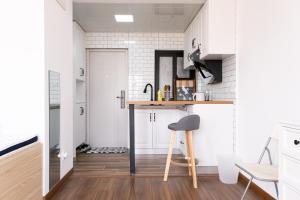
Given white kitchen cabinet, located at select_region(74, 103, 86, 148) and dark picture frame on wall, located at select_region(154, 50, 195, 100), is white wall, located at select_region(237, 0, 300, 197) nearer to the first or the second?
dark picture frame on wall, located at select_region(154, 50, 195, 100)

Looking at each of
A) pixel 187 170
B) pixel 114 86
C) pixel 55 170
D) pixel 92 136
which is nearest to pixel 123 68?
pixel 114 86

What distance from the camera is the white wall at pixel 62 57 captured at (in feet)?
8.34

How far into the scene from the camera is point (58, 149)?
2.87 meters

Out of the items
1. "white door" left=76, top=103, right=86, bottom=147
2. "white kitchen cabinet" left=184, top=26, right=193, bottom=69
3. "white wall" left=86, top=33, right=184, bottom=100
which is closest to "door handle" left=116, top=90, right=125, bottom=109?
"white wall" left=86, top=33, right=184, bottom=100

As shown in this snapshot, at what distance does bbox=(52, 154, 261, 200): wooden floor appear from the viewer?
8.86 ft

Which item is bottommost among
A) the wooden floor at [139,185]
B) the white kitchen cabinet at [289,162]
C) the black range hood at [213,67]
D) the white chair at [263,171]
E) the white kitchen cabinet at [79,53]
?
the wooden floor at [139,185]

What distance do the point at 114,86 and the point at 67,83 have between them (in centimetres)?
232

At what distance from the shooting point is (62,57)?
3.03 m

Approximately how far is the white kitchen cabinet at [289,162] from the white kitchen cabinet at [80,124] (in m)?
3.56

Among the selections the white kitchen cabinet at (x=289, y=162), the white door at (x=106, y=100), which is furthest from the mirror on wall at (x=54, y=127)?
the white door at (x=106, y=100)

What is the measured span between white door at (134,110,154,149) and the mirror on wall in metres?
1.91

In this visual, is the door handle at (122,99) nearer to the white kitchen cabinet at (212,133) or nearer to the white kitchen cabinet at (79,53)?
the white kitchen cabinet at (79,53)

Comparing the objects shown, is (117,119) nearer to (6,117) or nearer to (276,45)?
(6,117)

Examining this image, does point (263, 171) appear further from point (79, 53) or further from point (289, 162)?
point (79, 53)
